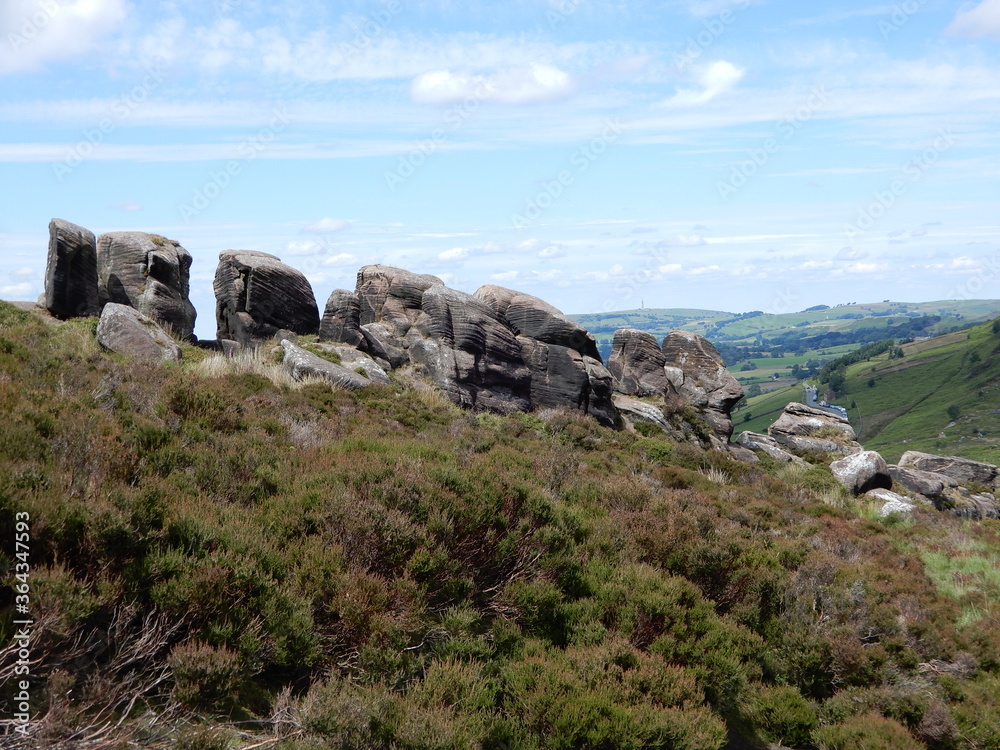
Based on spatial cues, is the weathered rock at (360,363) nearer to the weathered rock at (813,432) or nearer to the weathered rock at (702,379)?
the weathered rock at (702,379)

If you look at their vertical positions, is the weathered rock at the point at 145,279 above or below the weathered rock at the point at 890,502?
above

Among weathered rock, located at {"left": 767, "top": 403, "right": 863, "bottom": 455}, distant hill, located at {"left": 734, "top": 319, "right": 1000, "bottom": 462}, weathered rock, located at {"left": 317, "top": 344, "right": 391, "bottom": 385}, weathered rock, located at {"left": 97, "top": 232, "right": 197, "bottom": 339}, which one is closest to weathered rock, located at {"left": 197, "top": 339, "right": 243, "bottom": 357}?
weathered rock, located at {"left": 97, "top": 232, "right": 197, "bottom": 339}

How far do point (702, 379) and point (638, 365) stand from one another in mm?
5514

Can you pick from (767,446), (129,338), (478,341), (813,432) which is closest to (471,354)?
(478,341)

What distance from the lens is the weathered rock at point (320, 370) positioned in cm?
2217

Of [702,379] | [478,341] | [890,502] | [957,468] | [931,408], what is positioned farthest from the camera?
[931,408]

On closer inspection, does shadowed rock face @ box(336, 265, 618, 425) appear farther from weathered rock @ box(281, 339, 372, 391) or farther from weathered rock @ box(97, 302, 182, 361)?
weathered rock @ box(97, 302, 182, 361)

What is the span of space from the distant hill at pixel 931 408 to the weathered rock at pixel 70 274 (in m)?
139

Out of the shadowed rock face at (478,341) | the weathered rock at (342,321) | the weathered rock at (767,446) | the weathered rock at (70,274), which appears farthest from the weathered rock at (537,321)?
the weathered rock at (70,274)

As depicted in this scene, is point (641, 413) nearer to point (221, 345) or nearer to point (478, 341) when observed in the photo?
point (478, 341)

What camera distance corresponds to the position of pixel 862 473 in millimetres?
28719

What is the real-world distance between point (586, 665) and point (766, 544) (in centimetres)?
729

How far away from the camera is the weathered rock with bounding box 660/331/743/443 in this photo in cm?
4109

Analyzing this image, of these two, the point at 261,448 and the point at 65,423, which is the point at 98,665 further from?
the point at 261,448
